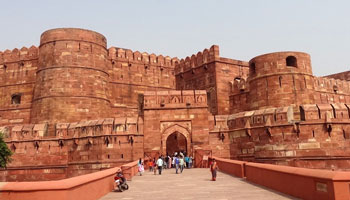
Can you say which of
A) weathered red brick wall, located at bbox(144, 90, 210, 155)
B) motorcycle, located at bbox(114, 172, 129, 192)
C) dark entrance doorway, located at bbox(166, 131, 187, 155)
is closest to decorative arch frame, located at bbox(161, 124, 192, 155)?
weathered red brick wall, located at bbox(144, 90, 210, 155)

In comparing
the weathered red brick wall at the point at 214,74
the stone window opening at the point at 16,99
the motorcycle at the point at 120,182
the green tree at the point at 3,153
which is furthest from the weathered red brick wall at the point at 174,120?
the stone window opening at the point at 16,99

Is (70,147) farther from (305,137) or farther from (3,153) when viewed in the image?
(305,137)

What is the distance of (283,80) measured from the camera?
18.2 m

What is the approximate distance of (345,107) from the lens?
14789mm

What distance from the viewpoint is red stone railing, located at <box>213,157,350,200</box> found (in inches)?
170

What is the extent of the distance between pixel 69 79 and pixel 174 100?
25.9 feet

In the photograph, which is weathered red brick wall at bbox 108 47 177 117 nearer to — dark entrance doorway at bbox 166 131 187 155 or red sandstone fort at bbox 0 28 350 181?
red sandstone fort at bbox 0 28 350 181

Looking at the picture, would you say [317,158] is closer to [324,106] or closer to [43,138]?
[324,106]

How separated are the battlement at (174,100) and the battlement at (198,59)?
652 centimetres

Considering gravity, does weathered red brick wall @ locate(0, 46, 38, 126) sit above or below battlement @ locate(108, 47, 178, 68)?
below

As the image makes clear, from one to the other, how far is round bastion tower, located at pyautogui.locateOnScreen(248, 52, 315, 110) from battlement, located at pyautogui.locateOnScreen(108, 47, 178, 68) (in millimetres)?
9796

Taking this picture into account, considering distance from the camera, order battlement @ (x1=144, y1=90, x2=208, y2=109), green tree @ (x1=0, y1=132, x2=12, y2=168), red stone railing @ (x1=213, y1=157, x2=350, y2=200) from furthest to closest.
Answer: battlement @ (x1=144, y1=90, x2=208, y2=109), green tree @ (x1=0, y1=132, x2=12, y2=168), red stone railing @ (x1=213, y1=157, x2=350, y2=200)

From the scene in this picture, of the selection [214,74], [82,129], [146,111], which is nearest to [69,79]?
[82,129]

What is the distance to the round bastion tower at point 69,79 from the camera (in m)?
19.7
